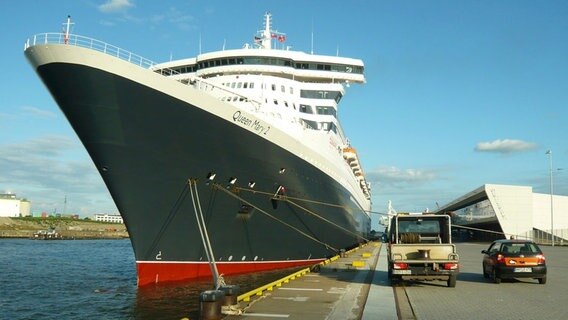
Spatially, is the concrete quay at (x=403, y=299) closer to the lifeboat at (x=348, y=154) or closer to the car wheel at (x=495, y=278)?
the car wheel at (x=495, y=278)

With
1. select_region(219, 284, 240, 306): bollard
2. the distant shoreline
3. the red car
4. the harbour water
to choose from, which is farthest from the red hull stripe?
the distant shoreline

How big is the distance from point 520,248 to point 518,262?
2.39 feet

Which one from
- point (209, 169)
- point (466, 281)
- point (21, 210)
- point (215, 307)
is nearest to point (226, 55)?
point (209, 169)

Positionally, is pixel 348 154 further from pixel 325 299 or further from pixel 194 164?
pixel 325 299

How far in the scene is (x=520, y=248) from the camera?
14.7 m

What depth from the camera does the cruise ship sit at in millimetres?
13203

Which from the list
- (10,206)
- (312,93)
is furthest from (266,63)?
(10,206)

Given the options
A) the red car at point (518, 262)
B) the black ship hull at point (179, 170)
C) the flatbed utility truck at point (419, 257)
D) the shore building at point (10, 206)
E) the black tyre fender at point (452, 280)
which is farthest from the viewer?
the shore building at point (10, 206)

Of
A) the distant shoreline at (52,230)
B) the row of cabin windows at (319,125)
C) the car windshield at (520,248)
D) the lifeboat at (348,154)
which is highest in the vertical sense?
the row of cabin windows at (319,125)

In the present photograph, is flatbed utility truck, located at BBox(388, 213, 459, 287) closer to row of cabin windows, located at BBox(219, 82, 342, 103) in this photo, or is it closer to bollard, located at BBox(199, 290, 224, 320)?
bollard, located at BBox(199, 290, 224, 320)

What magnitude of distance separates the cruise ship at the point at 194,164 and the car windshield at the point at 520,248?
742cm

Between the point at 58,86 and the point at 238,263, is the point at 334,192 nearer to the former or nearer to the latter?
the point at 238,263

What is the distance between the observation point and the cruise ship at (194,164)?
520 inches

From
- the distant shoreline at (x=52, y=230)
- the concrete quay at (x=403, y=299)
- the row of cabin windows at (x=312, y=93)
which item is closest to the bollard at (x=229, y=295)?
the concrete quay at (x=403, y=299)
